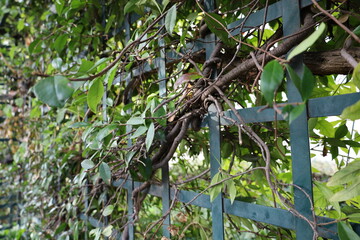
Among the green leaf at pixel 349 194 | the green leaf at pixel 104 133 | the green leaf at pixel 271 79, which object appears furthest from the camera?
the green leaf at pixel 104 133

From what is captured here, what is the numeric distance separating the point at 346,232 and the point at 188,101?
0.40m

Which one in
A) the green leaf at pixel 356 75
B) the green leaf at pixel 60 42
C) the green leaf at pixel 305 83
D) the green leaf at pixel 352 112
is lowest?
the green leaf at pixel 352 112

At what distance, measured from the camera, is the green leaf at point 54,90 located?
0.35 m

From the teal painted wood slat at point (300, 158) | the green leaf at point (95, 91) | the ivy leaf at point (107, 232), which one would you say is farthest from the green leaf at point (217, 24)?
the ivy leaf at point (107, 232)

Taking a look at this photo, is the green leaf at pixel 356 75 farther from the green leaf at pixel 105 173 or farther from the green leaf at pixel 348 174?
the green leaf at pixel 105 173

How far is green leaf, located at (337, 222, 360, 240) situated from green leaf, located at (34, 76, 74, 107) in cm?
40

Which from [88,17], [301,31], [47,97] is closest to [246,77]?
[301,31]

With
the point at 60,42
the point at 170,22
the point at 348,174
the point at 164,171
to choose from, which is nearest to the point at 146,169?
the point at 164,171

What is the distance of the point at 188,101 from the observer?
0.69 meters

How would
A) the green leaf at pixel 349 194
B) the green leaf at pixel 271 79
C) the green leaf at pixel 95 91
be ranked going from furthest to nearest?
the green leaf at pixel 95 91 → the green leaf at pixel 349 194 → the green leaf at pixel 271 79

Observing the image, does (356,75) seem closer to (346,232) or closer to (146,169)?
(346,232)

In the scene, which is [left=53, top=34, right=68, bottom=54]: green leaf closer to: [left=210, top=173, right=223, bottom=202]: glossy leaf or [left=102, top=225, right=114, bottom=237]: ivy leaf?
[left=102, top=225, right=114, bottom=237]: ivy leaf

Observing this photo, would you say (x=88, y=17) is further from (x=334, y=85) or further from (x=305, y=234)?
(x=305, y=234)

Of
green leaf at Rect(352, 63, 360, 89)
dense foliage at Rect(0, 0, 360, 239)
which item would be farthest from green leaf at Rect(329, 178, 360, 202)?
green leaf at Rect(352, 63, 360, 89)
